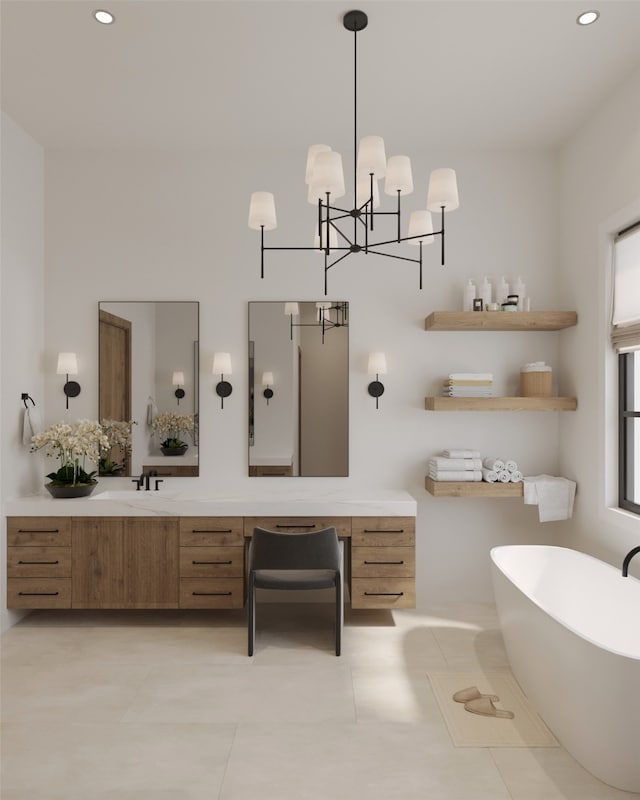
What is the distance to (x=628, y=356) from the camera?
3506mm

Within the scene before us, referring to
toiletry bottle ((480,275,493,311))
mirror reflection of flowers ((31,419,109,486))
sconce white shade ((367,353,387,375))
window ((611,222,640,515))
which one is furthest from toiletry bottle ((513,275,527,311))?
mirror reflection of flowers ((31,419,109,486))

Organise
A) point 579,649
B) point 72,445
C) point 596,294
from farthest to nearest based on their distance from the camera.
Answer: point 72,445 → point 596,294 → point 579,649

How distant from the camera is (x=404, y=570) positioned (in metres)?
3.72

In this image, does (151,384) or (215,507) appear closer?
(215,507)

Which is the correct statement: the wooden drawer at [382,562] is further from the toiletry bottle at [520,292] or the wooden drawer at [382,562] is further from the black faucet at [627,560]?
the toiletry bottle at [520,292]

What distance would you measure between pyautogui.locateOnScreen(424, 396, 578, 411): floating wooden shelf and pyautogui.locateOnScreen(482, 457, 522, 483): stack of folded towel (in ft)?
1.17

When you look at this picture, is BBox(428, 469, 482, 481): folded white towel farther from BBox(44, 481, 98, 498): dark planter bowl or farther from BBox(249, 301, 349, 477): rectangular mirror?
BBox(44, 481, 98, 498): dark planter bowl

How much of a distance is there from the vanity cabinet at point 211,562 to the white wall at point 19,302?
1.10 metres

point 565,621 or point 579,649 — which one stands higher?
point 579,649

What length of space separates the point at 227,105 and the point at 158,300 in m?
1.35

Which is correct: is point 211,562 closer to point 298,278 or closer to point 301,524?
point 301,524

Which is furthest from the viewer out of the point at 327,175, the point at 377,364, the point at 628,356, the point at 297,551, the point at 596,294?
the point at 377,364

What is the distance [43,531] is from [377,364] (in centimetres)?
232

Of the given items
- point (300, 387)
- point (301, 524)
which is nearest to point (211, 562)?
point (301, 524)
